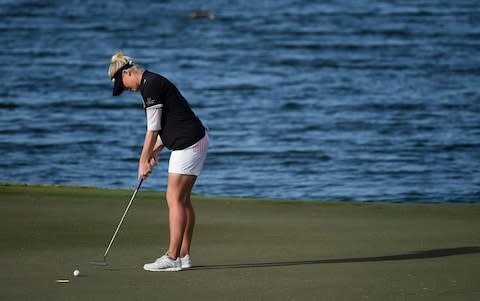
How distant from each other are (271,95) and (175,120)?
2507cm

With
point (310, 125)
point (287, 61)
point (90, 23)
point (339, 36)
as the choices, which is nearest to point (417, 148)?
point (310, 125)

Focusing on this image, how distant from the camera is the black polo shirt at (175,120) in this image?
8891 mm

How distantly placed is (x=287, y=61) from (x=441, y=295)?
34.4 meters

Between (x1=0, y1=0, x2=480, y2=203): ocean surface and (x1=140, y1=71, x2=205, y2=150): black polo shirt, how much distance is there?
9.50 meters

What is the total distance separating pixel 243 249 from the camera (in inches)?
395

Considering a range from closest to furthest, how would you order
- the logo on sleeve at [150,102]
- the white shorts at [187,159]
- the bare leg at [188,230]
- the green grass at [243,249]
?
the green grass at [243,249], the logo on sleeve at [150,102], the white shorts at [187,159], the bare leg at [188,230]

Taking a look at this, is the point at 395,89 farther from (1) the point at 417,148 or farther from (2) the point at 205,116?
(1) the point at 417,148

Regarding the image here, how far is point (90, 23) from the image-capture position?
182ft

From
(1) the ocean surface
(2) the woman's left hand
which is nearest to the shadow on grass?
(2) the woman's left hand

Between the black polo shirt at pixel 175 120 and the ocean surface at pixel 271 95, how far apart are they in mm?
9501

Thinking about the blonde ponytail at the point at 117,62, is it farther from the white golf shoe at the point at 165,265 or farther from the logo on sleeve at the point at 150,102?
the white golf shoe at the point at 165,265

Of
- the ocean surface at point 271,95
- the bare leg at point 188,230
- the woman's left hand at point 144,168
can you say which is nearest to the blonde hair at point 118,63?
the woman's left hand at point 144,168

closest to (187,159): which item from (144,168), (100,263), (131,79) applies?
(144,168)

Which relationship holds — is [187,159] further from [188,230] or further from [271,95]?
[271,95]
